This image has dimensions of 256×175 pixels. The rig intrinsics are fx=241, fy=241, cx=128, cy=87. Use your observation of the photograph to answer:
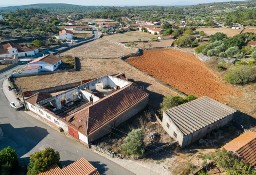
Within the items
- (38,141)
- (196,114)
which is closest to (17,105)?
(38,141)

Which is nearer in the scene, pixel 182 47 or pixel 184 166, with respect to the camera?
pixel 184 166

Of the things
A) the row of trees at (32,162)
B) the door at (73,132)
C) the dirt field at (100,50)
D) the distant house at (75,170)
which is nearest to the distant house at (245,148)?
the distant house at (75,170)

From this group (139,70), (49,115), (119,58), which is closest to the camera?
(49,115)

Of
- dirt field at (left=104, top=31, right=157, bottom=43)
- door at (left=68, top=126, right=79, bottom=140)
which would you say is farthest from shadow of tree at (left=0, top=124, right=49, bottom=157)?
dirt field at (left=104, top=31, right=157, bottom=43)

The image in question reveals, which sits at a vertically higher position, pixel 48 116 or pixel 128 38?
pixel 48 116

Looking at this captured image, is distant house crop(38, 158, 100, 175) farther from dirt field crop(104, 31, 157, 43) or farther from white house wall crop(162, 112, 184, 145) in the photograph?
dirt field crop(104, 31, 157, 43)

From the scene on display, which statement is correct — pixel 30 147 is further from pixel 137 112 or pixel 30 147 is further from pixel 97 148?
pixel 137 112

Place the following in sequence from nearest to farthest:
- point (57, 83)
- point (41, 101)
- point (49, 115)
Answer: point (49, 115) < point (41, 101) < point (57, 83)

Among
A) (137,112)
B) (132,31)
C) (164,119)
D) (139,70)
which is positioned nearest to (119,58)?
(139,70)

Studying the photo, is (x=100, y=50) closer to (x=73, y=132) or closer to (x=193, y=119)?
(x=73, y=132)
